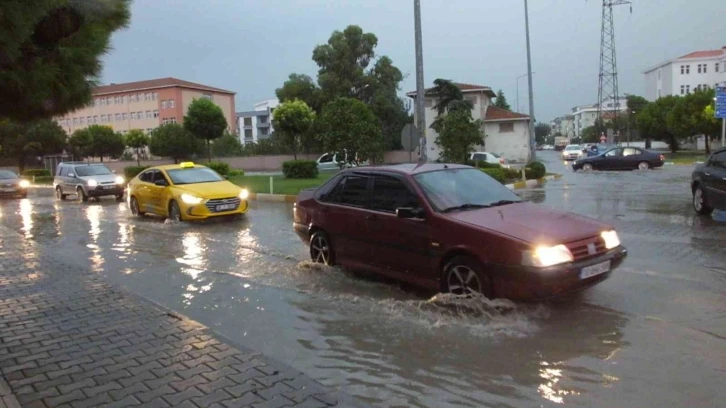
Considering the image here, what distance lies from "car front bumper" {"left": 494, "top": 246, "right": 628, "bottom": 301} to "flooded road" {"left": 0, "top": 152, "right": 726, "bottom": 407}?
0.24 m

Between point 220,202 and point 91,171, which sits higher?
point 91,171

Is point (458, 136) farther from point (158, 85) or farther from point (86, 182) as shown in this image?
point (158, 85)

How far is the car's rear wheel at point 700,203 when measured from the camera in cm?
1311

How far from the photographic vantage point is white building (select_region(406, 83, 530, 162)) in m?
49.8

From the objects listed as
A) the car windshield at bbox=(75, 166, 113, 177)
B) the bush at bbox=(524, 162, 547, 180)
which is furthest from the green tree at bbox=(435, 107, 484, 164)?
the car windshield at bbox=(75, 166, 113, 177)

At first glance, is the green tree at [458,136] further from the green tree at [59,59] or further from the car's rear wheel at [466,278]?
the green tree at [59,59]

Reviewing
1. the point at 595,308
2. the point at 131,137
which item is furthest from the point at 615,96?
the point at 595,308

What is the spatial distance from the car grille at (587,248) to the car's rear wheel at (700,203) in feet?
26.8

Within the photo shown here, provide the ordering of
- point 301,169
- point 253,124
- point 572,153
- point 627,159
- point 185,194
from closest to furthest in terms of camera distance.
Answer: point 185,194 < point 301,169 < point 627,159 < point 572,153 < point 253,124

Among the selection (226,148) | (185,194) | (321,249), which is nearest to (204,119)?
(226,148)

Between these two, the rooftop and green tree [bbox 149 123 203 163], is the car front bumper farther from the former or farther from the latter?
the rooftop

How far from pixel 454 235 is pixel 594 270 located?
1425mm

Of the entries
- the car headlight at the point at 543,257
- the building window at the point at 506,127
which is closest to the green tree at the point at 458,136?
the car headlight at the point at 543,257

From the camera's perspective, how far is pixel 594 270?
243 inches
